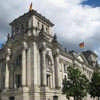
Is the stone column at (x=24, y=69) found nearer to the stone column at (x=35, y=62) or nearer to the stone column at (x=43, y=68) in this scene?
the stone column at (x=35, y=62)

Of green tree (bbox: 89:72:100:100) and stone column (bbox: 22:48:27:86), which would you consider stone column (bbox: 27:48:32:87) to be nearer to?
stone column (bbox: 22:48:27:86)

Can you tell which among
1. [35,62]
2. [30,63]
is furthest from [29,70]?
[35,62]

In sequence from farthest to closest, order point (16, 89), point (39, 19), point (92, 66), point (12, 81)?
1. point (92, 66)
2. point (39, 19)
3. point (12, 81)
4. point (16, 89)

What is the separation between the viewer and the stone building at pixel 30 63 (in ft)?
166

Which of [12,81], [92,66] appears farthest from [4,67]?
Answer: [92,66]

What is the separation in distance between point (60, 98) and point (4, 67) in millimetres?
18325

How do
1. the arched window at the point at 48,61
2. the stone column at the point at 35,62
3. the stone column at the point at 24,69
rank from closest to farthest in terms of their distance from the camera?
the stone column at the point at 24,69, the stone column at the point at 35,62, the arched window at the point at 48,61

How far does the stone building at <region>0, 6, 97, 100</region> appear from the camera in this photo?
1992 inches

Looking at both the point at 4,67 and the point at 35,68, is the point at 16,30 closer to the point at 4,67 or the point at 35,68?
the point at 4,67

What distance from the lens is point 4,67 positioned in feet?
197

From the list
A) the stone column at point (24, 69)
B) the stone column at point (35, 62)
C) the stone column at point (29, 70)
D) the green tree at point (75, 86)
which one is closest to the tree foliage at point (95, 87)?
the green tree at point (75, 86)

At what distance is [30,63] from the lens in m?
52.2

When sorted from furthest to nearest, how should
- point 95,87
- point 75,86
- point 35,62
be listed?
point 95,87
point 35,62
point 75,86

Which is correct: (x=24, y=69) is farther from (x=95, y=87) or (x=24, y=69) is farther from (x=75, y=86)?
(x=95, y=87)
